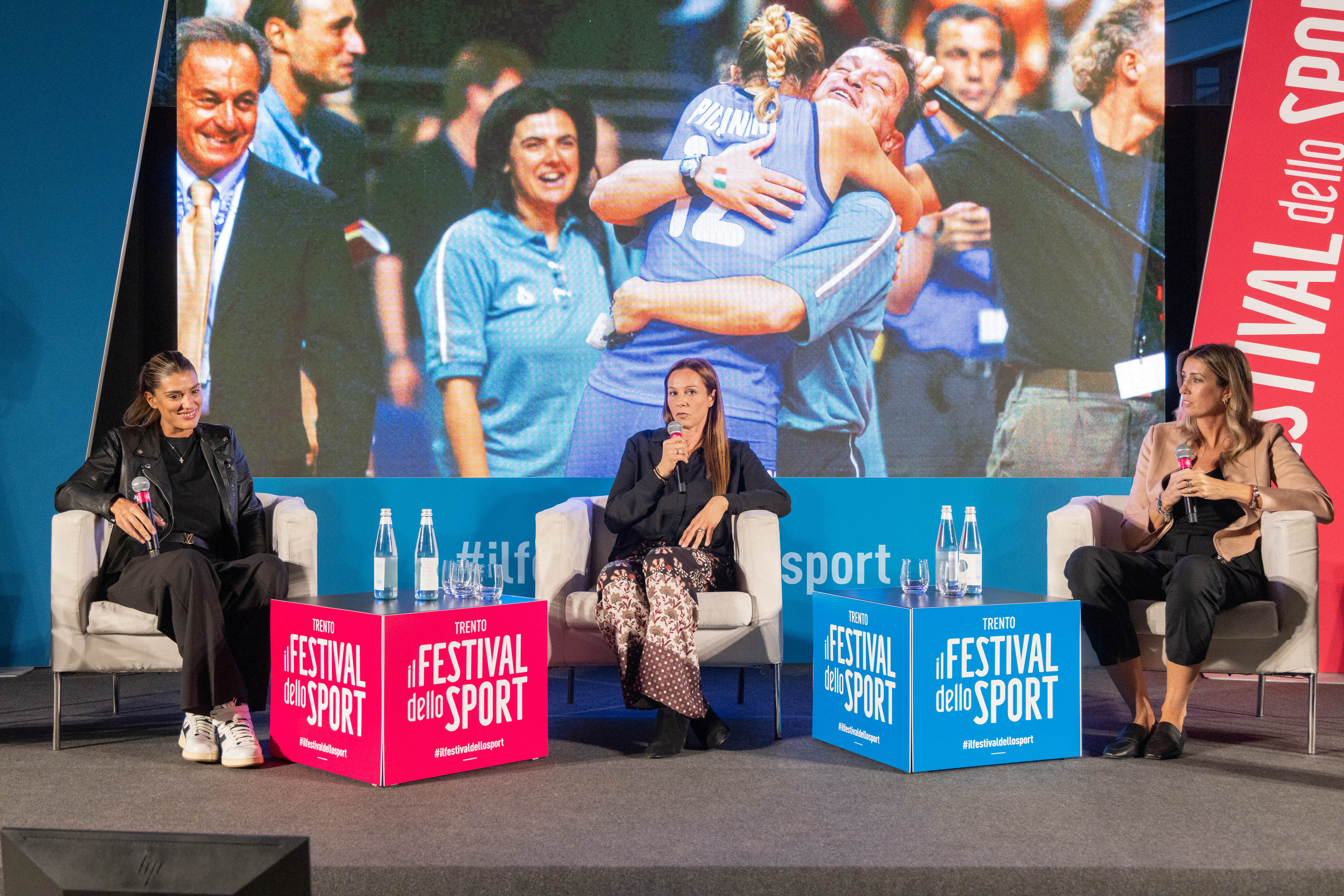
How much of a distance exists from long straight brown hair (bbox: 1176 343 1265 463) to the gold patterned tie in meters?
3.50

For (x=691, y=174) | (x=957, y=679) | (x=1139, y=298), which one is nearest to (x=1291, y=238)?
(x=1139, y=298)

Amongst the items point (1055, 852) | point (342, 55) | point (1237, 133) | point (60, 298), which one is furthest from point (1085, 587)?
point (60, 298)

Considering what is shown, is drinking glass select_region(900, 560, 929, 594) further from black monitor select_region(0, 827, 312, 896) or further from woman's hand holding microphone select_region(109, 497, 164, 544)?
black monitor select_region(0, 827, 312, 896)

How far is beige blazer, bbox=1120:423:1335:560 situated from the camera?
312cm

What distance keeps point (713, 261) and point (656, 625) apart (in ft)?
6.20

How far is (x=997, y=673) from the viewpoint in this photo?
2.83m

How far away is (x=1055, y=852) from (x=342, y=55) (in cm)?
378

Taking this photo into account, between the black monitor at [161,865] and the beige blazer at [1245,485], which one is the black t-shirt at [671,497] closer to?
the beige blazer at [1245,485]

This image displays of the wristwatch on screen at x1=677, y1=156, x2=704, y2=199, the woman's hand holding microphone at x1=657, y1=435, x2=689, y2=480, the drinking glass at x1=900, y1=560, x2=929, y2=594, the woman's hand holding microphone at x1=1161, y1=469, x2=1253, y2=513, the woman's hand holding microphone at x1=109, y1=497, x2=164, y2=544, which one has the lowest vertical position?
the drinking glass at x1=900, y1=560, x2=929, y2=594

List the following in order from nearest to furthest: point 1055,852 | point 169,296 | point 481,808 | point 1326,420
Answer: point 1055,852
point 481,808
point 1326,420
point 169,296

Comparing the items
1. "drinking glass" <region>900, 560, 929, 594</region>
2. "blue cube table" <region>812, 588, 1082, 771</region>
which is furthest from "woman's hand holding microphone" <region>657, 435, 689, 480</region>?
"drinking glass" <region>900, 560, 929, 594</region>

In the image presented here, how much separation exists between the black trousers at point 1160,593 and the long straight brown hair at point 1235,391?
0.34m

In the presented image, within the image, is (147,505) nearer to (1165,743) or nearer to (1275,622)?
(1165,743)

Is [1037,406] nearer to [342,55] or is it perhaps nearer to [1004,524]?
[1004,524]
